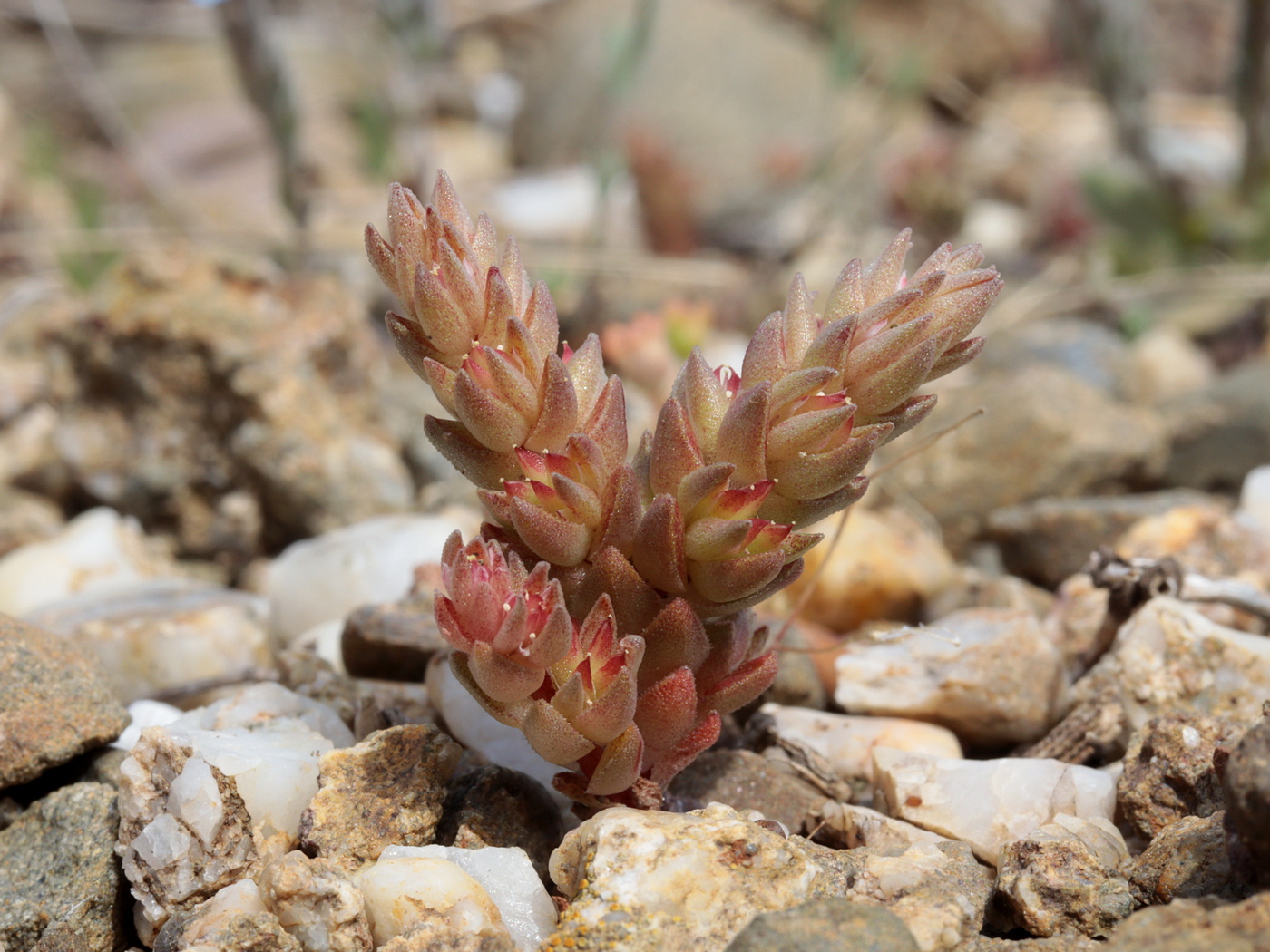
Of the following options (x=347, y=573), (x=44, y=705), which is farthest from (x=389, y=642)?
(x=44, y=705)

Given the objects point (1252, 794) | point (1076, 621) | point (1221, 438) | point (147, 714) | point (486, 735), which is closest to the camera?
point (1252, 794)

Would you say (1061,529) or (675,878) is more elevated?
(675,878)

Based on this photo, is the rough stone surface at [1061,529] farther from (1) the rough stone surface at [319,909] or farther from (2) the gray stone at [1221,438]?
(1) the rough stone surface at [319,909]

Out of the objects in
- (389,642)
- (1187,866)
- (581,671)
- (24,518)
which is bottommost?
(24,518)

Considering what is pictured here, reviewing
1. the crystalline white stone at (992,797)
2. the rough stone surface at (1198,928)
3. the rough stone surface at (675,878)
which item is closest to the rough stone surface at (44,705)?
the rough stone surface at (675,878)

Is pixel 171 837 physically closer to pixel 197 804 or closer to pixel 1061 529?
pixel 197 804

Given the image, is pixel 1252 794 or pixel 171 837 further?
pixel 171 837

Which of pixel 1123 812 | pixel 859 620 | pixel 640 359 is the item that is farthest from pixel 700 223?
pixel 1123 812

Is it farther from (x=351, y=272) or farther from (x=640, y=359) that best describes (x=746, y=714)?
(x=351, y=272)
